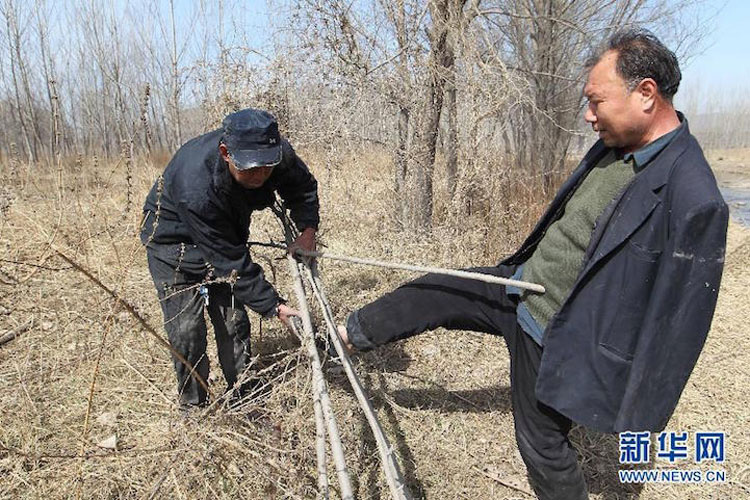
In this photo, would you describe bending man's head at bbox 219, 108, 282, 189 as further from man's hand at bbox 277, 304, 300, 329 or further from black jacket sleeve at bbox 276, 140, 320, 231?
man's hand at bbox 277, 304, 300, 329

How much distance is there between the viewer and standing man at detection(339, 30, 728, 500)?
146 centimetres

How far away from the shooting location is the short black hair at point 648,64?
1.55m

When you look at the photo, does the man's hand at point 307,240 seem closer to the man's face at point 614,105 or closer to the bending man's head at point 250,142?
the bending man's head at point 250,142

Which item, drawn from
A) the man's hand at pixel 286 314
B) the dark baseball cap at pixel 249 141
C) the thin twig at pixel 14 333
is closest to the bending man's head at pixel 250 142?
A: the dark baseball cap at pixel 249 141

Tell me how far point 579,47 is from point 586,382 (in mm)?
7436

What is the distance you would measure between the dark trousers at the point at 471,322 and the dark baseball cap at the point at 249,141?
0.81m

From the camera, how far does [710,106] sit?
5425 centimetres

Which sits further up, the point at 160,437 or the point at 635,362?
the point at 635,362

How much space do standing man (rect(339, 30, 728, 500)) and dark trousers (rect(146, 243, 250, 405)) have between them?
1611 mm

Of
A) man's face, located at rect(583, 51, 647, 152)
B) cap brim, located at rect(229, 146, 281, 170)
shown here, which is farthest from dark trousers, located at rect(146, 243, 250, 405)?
man's face, located at rect(583, 51, 647, 152)

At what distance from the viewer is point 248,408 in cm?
212

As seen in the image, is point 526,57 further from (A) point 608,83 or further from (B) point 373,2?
(A) point 608,83

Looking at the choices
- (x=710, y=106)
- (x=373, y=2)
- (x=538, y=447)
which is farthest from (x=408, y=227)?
(x=710, y=106)

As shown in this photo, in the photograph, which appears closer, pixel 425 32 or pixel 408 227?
pixel 425 32
